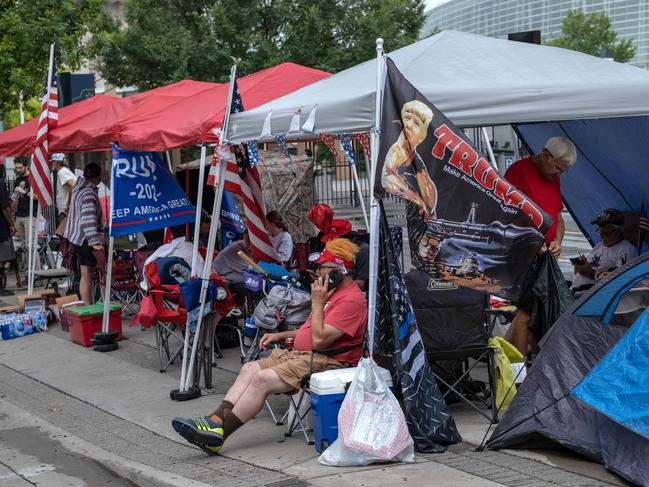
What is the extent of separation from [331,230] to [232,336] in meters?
3.24

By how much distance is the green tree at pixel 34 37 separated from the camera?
19.8 m

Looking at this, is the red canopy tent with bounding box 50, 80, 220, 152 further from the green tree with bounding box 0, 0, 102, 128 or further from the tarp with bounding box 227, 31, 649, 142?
the green tree with bounding box 0, 0, 102, 128

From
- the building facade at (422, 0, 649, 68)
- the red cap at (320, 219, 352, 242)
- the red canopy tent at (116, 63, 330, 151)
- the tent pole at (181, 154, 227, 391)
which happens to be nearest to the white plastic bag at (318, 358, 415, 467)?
the red cap at (320, 219, 352, 242)

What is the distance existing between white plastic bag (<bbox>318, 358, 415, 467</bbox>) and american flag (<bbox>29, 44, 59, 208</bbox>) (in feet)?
24.0

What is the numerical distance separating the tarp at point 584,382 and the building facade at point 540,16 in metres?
84.7

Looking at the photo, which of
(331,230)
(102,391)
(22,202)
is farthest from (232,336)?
(22,202)

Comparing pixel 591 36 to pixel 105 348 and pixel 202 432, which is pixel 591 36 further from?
pixel 202 432

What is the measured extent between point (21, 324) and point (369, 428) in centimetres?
772

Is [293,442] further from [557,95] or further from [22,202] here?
[22,202]

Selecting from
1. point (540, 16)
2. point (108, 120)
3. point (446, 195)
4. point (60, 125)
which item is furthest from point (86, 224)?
point (540, 16)

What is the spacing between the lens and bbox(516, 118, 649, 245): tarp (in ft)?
30.4

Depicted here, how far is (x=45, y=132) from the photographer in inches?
478

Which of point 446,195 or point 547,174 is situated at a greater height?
point 547,174

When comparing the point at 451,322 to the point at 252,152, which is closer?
the point at 451,322
